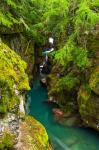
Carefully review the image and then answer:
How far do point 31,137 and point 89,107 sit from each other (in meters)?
7.67

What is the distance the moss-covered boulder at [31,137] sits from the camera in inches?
536

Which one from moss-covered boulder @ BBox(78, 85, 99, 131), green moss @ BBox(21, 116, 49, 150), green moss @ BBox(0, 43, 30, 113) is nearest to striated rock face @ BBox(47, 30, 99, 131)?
moss-covered boulder @ BBox(78, 85, 99, 131)

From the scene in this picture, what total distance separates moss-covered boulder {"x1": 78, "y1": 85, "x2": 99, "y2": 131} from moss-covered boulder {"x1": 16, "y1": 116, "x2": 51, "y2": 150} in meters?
6.05

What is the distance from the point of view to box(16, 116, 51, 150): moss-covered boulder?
13620 mm

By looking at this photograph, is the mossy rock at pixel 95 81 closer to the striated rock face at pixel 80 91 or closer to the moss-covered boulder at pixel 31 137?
the striated rock face at pixel 80 91

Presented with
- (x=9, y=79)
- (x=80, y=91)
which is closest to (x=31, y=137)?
(x=9, y=79)

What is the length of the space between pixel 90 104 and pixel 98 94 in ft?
3.58

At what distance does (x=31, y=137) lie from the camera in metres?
14.3

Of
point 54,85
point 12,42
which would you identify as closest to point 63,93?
point 54,85

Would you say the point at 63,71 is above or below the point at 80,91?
above

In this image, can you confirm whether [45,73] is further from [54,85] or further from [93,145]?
[93,145]

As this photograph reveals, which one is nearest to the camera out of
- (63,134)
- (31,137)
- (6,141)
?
(6,141)

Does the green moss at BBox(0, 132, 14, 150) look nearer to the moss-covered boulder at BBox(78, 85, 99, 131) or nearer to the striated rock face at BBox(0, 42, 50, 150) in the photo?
the striated rock face at BBox(0, 42, 50, 150)

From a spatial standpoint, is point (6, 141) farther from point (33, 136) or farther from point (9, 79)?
point (9, 79)
